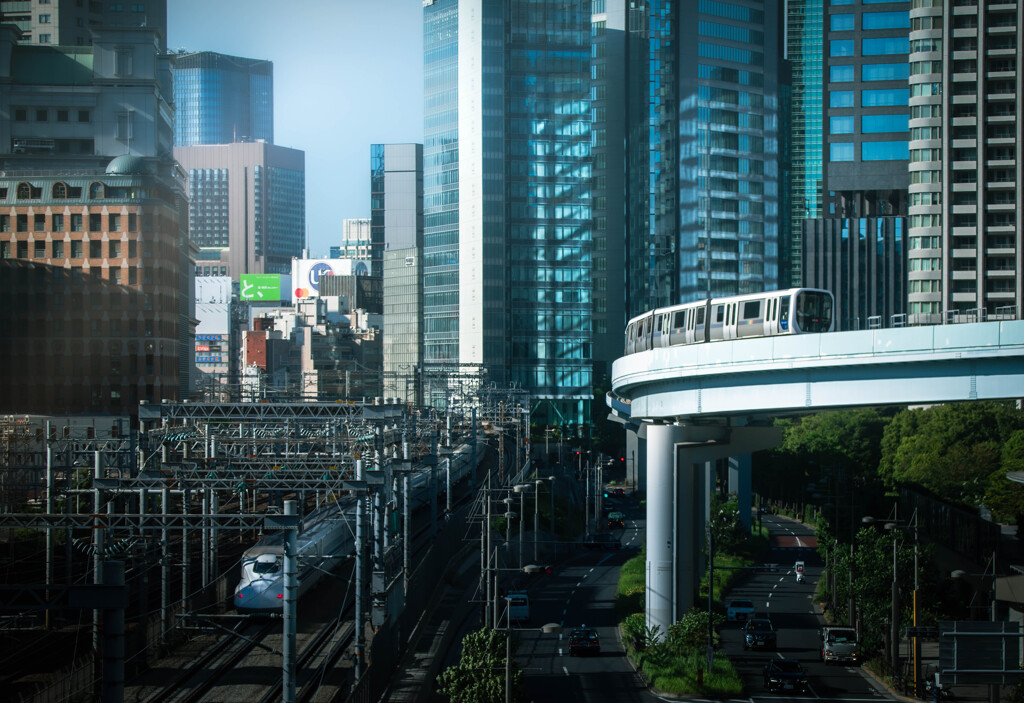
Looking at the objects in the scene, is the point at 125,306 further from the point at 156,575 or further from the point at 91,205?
the point at 156,575

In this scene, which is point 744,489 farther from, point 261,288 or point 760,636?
point 261,288

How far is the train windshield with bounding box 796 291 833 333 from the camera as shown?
35.9 m

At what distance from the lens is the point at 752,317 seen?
37.3 meters

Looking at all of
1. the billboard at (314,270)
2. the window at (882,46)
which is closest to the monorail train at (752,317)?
the window at (882,46)

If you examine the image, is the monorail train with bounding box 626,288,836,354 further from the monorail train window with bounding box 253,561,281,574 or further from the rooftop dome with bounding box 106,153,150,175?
the rooftop dome with bounding box 106,153,150,175

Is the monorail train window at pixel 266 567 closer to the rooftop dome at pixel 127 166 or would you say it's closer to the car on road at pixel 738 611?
the car on road at pixel 738 611

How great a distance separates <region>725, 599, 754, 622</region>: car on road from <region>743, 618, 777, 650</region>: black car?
4.64m

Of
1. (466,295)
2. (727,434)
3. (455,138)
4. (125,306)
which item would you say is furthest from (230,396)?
(727,434)

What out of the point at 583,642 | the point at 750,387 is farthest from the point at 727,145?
the point at 583,642

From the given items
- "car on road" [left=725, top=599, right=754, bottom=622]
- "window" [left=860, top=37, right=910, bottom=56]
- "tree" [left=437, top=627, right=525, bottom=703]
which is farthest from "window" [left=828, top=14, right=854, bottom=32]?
"tree" [left=437, top=627, right=525, bottom=703]

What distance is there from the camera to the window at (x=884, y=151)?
101219 millimetres

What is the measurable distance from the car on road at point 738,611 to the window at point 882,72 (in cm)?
6846

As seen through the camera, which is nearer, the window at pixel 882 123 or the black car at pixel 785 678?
the black car at pixel 785 678

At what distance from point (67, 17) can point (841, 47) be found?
6829 centimetres
